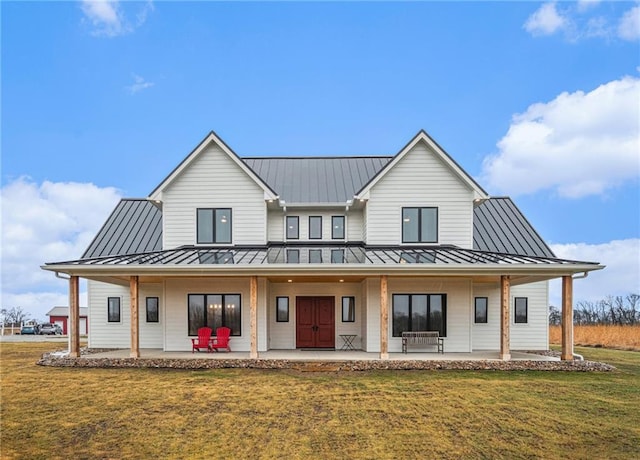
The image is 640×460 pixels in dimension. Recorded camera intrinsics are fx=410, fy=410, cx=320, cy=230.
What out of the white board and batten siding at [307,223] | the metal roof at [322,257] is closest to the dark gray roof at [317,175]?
the white board and batten siding at [307,223]

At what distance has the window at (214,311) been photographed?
1596 centimetres

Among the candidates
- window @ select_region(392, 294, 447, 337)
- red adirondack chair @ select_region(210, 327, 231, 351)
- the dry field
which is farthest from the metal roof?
the dry field

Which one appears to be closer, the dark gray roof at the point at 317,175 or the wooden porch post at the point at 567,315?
the wooden porch post at the point at 567,315

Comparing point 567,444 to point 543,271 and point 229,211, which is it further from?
point 229,211

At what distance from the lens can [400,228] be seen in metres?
16.8

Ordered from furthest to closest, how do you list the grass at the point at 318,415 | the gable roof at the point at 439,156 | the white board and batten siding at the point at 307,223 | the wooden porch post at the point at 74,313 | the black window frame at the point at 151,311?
1. the white board and batten siding at the point at 307,223
2. the black window frame at the point at 151,311
3. the gable roof at the point at 439,156
4. the wooden porch post at the point at 74,313
5. the grass at the point at 318,415

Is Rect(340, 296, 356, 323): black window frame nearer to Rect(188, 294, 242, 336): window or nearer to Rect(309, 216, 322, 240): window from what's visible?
Rect(309, 216, 322, 240): window

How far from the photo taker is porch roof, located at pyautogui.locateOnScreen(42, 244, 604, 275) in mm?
13180

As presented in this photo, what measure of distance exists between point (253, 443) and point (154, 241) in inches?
569

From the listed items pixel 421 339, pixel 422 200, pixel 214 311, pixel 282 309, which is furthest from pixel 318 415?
pixel 422 200

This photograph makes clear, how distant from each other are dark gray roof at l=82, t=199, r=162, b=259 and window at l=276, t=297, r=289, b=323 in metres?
6.21

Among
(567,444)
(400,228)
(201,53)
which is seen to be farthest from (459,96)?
(567,444)

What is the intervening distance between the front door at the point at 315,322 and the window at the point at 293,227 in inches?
108

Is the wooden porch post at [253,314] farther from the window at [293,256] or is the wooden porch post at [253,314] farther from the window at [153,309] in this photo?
the window at [153,309]
